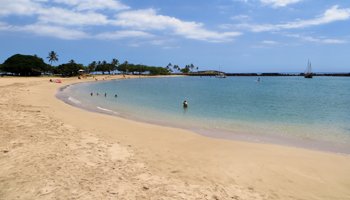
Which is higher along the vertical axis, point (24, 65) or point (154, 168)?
point (24, 65)

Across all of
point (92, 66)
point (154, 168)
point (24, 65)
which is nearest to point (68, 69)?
point (24, 65)

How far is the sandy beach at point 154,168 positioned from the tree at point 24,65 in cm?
9176

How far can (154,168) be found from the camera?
27.2ft

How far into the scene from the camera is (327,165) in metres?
9.63

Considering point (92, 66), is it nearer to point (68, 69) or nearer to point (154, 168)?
point (68, 69)

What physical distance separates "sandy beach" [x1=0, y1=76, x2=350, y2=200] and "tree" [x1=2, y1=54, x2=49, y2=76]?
91.8 meters

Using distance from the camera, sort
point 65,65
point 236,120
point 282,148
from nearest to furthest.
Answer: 1. point 282,148
2. point 236,120
3. point 65,65

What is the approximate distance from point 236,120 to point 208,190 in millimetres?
14035

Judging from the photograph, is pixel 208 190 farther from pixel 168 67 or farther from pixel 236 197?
pixel 168 67

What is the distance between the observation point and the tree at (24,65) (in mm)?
94312

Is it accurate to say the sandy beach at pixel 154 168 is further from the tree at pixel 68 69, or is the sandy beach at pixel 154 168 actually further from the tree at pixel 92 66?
the tree at pixel 92 66

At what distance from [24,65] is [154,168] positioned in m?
98.1

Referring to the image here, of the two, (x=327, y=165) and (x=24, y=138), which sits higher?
(x=24, y=138)

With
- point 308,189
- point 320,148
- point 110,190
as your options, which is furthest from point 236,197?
point 320,148
